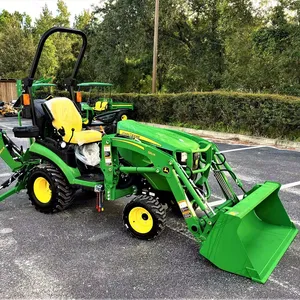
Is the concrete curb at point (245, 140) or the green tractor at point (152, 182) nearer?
the green tractor at point (152, 182)

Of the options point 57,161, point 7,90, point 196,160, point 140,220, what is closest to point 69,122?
point 57,161

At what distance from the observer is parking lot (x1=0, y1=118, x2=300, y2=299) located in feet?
8.30

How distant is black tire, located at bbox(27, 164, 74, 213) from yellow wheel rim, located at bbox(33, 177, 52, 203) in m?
0.02

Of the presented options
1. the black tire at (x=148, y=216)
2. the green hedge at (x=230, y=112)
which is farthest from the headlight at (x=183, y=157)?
the green hedge at (x=230, y=112)

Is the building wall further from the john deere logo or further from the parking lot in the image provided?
the john deere logo

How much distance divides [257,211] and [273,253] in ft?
2.00

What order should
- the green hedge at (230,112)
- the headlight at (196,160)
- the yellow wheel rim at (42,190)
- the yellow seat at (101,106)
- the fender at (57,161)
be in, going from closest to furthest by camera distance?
the headlight at (196,160) < the fender at (57,161) < the yellow wheel rim at (42,190) < the green hedge at (230,112) < the yellow seat at (101,106)

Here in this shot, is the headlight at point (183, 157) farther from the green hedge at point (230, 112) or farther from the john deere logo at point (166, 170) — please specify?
the green hedge at point (230, 112)

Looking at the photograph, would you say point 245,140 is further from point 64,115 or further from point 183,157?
point 183,157

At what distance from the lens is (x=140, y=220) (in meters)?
3.32

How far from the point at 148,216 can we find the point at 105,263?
597 millimetres

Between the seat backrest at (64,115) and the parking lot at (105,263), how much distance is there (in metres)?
1.01

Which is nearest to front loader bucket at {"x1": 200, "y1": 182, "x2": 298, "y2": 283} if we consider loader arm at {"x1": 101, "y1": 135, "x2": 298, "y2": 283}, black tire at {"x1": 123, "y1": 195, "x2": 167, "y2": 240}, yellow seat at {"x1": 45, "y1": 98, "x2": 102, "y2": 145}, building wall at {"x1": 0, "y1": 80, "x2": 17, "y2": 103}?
loader arm at {"x1": 101, "y1": 135, "x2": 298, "y2": 283}

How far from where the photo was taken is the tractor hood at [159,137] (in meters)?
3.24
